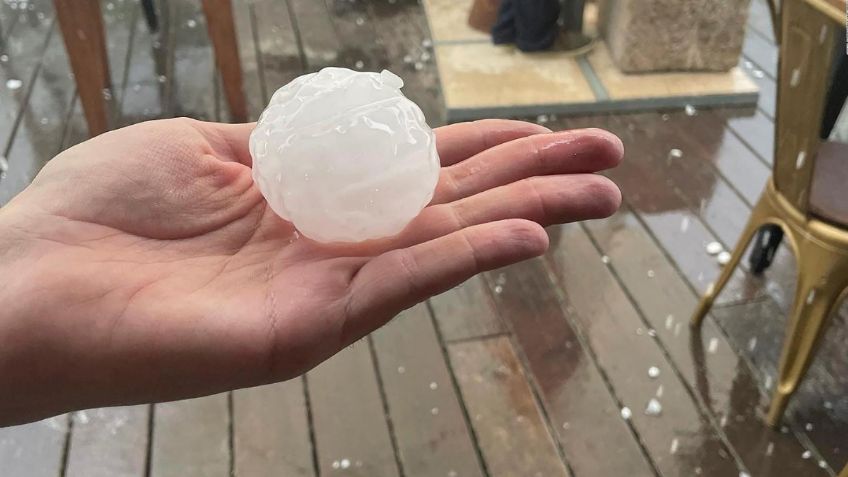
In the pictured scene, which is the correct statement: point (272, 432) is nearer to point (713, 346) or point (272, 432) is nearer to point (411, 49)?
point (713, 346)

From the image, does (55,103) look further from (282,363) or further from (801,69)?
(801,69)

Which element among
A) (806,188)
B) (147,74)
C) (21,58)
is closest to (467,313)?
(806,188)

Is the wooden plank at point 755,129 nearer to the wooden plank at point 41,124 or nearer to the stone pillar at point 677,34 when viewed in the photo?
the stone pillar at point 677,34

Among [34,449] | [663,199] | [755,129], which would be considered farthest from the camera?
[755,129]

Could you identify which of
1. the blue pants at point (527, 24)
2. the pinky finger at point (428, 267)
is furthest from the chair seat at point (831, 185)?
the blue pants at point (527, 24)

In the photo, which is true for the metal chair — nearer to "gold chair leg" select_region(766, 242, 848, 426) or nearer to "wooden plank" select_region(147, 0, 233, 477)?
"gold chair leg" select_region(766, 242, 848, 426)

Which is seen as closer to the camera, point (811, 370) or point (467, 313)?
point (811, 370)

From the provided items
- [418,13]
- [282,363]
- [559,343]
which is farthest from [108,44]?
[282,363]

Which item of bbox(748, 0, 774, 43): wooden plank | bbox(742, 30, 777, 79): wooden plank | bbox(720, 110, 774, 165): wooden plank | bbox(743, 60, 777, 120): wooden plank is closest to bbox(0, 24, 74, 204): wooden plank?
bbox(720, 110, 774, 165): wooden plank
